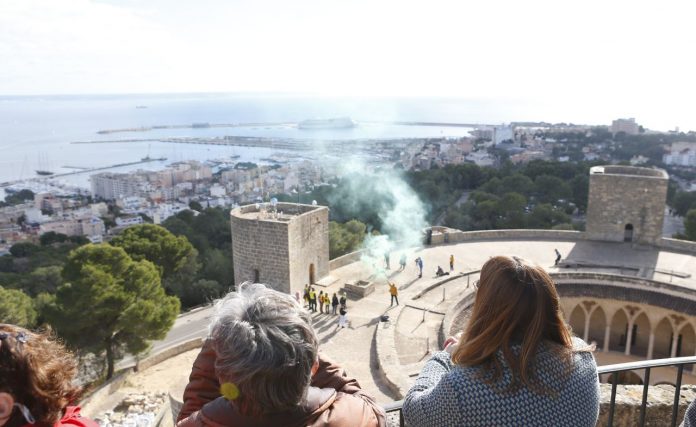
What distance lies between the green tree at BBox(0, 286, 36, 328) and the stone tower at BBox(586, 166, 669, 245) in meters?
17.2

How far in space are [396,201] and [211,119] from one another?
17079 cm

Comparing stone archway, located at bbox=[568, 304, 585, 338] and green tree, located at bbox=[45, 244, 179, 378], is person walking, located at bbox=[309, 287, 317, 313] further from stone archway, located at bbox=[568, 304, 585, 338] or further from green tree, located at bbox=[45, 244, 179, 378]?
stone archway, located at bbox=[568, 304, 585, 338]

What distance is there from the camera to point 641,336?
14688 millimetres

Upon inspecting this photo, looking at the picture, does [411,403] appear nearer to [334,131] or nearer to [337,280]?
[337,280]

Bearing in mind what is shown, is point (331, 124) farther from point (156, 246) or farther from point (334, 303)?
point (334, 303)

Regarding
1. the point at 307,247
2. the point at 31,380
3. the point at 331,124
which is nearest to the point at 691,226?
the point at 307,247

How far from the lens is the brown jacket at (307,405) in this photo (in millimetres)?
1733

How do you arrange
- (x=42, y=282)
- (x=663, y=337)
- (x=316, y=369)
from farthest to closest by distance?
(x=42, y=282) → (x=663, y=337) → (x=316, y=369)

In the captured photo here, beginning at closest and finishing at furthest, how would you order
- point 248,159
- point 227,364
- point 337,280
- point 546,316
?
point 227,364
point 546,316
point 337,280
point 248,159

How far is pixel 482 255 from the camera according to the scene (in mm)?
Result: 17016

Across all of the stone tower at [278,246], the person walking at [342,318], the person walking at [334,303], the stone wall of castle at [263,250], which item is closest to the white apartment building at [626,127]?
the stone tower at [278,246]

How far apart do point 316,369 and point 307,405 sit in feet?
0.70

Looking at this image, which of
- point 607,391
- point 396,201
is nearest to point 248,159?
point 396,201

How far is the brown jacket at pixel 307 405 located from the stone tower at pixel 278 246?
11.3 metres
